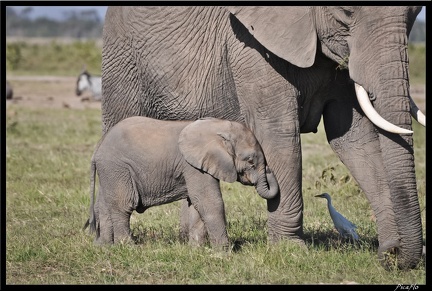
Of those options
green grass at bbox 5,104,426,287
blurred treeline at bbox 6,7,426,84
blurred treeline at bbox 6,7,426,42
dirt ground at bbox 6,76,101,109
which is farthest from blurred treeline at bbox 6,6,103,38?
green grass at bbox 5,104,426,287

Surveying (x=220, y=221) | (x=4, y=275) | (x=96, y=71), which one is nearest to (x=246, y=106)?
(x=220, y=221)

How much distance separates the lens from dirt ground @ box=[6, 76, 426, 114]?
69.0 ft

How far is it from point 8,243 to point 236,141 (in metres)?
1.92

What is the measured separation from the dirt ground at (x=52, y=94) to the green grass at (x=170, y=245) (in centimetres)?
896

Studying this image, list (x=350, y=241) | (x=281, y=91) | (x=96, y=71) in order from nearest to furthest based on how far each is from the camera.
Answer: (x=281, y=91), (x=350, y=241), (x=96, y=71)

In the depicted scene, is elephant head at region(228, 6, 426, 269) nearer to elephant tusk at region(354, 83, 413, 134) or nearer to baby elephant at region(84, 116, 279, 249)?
elephant tusk at region(354, 83, 413, 134)

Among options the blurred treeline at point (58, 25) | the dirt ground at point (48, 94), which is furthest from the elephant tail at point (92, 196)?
the blurred treeline at point (58, 25)

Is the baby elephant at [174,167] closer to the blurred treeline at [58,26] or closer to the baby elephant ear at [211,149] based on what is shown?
the baby elephant ear at [211,149]

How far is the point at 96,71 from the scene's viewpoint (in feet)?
110

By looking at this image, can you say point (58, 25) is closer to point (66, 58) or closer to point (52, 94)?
point (66, 58)

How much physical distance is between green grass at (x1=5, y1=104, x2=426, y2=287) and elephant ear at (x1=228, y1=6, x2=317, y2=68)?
129 cm

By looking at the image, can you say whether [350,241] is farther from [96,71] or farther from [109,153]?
[96,71]

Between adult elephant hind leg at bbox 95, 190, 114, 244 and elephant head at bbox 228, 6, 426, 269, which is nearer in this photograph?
elephant head at bbox 228, 6, 426, 269
